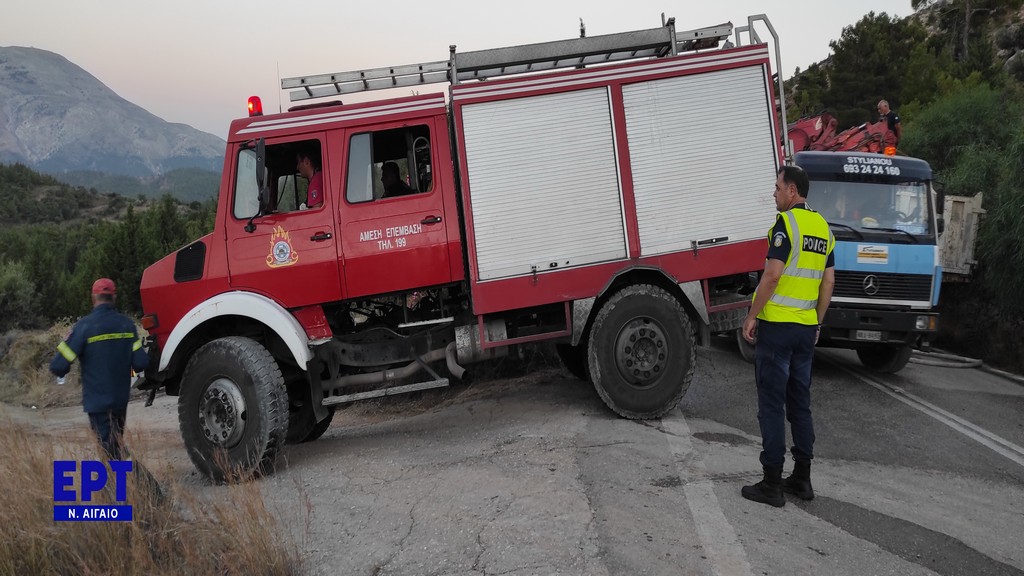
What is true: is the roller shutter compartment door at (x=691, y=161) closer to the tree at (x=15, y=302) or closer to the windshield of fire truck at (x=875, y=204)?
the windshield of fire truck at (x=875, y=204)

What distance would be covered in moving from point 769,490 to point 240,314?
414cm

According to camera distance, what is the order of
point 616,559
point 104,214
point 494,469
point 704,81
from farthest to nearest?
point 104,214, point 704,81, point 494,469, point 616,559

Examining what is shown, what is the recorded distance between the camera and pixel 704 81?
19.1ft

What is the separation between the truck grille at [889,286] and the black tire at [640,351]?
3.69 metres

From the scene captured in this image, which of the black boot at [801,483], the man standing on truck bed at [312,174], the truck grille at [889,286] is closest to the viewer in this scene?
the black boot at [801,483]

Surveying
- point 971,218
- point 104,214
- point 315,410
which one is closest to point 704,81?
point 315,410

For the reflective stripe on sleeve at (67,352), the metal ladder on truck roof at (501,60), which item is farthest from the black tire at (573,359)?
the reflective stripe on sleeve at (67,352)

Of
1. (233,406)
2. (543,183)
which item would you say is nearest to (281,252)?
(233,406)

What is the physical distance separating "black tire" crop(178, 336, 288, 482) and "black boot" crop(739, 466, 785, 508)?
3.58m

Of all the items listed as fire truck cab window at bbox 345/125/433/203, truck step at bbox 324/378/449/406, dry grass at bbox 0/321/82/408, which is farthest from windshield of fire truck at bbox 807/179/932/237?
dry grass at bbox 0/321/82/408

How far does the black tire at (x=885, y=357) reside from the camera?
8812mm

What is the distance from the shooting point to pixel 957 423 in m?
6.92

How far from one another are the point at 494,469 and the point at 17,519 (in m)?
2.87

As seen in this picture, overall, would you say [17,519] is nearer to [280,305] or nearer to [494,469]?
[280,305]
